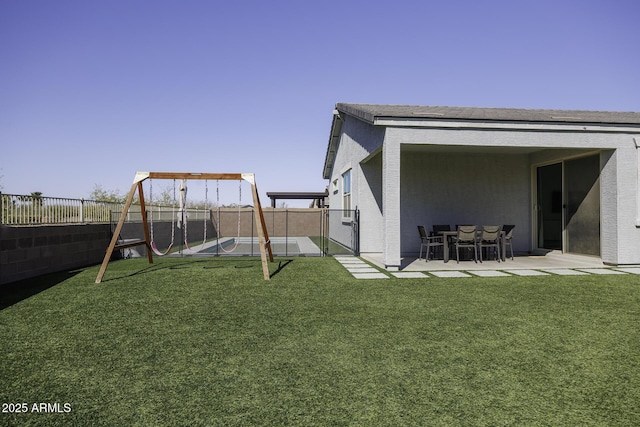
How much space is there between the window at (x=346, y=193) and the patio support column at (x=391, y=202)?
487cm

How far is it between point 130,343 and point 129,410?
4.74 ft

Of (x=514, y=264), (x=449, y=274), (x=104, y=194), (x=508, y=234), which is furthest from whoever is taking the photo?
(x=104, y=194)

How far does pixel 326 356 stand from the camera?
10.6ft

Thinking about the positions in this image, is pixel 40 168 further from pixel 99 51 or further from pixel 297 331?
pixel 297 331

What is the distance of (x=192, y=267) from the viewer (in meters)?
8.93

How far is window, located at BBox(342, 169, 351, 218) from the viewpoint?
13.3 meters

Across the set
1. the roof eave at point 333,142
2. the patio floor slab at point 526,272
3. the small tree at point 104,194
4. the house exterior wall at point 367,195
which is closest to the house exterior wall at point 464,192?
the house exterior wall at point 367,195

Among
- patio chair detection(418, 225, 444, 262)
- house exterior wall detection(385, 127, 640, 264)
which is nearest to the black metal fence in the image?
patio chair detection(418, 225, 444, 262)

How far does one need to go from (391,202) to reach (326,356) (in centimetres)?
519

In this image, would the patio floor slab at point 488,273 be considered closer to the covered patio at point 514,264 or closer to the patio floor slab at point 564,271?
the covered patio at point 514,264

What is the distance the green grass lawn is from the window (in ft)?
24.3

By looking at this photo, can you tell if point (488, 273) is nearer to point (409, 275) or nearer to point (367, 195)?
point (409, 275)

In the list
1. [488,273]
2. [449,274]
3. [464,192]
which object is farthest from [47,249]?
[464,192]

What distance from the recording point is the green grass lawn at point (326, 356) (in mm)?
2281
